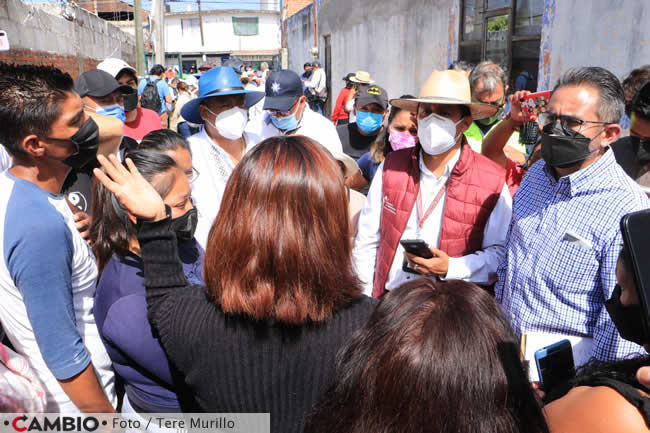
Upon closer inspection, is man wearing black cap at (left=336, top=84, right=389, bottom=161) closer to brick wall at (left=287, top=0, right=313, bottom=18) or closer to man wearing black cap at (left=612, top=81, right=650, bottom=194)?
man wearing black cap at (left=612, top=81, right=650, bottom=194)

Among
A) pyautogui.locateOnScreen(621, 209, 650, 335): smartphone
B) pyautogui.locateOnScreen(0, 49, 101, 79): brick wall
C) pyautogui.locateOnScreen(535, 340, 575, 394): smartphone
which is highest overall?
pyautogui.locateOnScreen(0, 49, 101, 79): brick wall

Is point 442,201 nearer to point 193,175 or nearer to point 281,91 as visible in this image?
point 193,175

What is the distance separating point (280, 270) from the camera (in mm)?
1231

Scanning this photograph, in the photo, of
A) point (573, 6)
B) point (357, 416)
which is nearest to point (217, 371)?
point (357, 416)

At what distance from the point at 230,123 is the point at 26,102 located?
154 cm

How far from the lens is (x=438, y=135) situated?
2355 millimetres

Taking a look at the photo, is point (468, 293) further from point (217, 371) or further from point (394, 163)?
point (394, 163)

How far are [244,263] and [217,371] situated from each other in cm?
30

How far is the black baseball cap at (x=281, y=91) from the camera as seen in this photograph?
3619 mm

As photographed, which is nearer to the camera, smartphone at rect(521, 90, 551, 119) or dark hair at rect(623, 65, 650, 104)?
smartphone at rect(521, 90, 551, 119)

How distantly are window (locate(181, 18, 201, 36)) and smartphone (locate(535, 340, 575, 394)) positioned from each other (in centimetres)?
4754

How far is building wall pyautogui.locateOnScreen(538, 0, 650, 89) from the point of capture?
151 inches

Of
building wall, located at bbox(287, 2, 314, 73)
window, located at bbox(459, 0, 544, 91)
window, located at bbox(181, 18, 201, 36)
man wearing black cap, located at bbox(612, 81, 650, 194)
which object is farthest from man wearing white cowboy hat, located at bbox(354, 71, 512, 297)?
window, located at bbox(181, 18, 201, 36)

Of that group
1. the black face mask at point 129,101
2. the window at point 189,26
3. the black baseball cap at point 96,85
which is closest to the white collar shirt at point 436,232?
the black baseball cap at point 96,85
